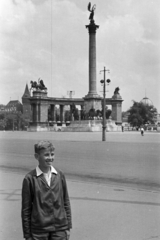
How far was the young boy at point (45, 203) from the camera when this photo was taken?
10.0 feet

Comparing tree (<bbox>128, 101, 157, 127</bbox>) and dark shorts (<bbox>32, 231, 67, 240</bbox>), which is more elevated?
tree (<bbox>128, 101, 157, 127</bbox>)

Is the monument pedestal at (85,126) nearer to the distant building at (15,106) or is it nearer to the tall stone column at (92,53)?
the tall stone column at (92,53)

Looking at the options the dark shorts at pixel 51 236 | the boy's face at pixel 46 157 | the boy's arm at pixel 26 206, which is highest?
the boy's face at pixel 46 157

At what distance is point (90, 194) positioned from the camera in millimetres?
7668

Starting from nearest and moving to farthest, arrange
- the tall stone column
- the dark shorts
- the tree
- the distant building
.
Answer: the dark shorts < the tall stone column < the tree < the distant building

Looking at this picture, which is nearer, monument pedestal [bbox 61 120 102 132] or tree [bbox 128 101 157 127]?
monument pedestal [bbox 61 120 102 132]

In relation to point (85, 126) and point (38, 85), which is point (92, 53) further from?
point (38, 85)

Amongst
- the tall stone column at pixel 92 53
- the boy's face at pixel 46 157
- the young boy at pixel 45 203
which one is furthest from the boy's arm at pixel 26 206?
the tall stone column at pixel 92 53

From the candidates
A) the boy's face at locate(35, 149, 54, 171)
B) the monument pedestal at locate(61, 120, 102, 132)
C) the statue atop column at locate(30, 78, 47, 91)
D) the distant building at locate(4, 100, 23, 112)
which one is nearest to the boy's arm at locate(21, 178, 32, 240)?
the boy's face at locate(35, 149, 54, 171)

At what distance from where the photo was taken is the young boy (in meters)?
3.05

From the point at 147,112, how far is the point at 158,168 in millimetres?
95618

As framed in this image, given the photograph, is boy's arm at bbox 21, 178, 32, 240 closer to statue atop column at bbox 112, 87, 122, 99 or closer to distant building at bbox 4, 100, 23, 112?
statue atop column at bbox 112, 87, 122, 99

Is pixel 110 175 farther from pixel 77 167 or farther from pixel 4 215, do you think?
pixel 4 215

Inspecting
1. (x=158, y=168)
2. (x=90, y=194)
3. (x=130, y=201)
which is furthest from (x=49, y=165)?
(x=158, y=168)
